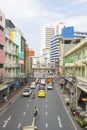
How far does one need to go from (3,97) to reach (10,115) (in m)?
15.3

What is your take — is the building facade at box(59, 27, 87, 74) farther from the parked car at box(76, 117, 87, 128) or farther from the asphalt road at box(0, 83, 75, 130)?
the parked car at box(76, 117, 87, 128)

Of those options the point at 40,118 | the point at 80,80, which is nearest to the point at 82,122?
the point at 40,118

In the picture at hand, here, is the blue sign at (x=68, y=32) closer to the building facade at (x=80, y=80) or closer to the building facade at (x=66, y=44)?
the building facade at (x=66, y=44)

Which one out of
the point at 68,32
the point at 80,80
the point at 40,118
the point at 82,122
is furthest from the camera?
the point at 68,32

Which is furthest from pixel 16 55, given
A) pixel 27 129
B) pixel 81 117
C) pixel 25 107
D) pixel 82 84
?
pixel 27 129

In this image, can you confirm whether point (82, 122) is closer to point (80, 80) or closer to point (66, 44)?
point (80, 80)

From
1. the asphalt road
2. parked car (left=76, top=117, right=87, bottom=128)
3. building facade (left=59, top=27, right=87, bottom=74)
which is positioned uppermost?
building facade (left=59, top=27, right=87, bottom=74)

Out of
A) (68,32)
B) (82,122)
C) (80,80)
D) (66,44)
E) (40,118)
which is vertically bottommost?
(40,118)

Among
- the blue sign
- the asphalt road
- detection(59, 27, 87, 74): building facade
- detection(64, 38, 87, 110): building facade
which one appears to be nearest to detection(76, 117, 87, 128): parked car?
the asphalt road

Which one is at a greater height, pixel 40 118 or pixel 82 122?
pixel 82 122

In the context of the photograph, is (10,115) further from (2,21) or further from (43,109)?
(2,21)

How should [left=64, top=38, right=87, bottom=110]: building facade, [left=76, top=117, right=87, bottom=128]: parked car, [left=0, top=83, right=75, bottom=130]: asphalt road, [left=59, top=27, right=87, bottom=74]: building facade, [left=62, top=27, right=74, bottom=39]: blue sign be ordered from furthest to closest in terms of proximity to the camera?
[left=59, top=27, right=87, bottom=74]: building facade
[left=62, top=27, right=74, bottom=39]: blue sign
[left=64, top=38, right=87, bottom=110]: building facade
[left=0, top=83, right=75, bottom=130]: asphalt road
[left=76, top=117, right=87, bottom=128]: parked car

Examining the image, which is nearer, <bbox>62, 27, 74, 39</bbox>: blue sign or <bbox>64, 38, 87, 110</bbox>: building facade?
<bbox>64, 38, 87, 110</bbox>: building facade

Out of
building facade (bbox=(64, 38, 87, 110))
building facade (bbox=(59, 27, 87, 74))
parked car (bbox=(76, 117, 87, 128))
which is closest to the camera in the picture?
parked car (bbox=(76, 117, 87, 128))
